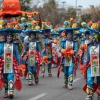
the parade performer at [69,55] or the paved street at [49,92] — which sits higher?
the parade performer at [69,55]

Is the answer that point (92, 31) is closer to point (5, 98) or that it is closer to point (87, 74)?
point (87, 74)

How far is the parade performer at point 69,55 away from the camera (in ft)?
46.7

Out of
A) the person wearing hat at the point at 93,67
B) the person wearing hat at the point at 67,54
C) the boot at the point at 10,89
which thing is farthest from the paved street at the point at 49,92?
the person wearing hat at the point at 93,67

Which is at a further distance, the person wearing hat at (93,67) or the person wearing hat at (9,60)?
the person wearing hat at (9,60)

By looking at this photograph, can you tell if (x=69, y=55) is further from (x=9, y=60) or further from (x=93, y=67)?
(x=93, y=67)

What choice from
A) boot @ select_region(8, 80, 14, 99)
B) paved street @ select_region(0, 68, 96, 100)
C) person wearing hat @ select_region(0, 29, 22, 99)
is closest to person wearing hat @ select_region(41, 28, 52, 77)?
paved street @ select_region(0, 68, 96, 100)

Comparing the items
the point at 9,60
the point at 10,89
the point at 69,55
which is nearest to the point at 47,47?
the point at 69,55

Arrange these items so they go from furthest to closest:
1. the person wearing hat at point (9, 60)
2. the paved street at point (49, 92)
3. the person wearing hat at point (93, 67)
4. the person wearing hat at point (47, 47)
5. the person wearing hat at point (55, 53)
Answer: the person wearing hat at point (55, 53), the person wearing hat at point (47, 47), the paved street at point (49, 92), the person wearing hat at point (9, 60), the person wearing hat at point (93, 67)

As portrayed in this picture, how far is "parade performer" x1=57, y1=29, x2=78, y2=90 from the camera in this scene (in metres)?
14.2

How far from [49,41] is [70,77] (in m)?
4.92

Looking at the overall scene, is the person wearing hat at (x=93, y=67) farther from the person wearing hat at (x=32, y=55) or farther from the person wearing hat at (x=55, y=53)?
the person wearing hat at (x=55, y=53)

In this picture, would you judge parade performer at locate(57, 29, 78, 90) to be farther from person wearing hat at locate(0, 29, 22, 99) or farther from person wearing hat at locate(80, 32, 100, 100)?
person wearing hat at locate(80, 32, 100, 100)

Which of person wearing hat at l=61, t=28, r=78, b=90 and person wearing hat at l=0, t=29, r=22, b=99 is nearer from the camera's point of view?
person wearing hat at l=0, t=29, r=22, b=99

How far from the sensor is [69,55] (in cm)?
1435
